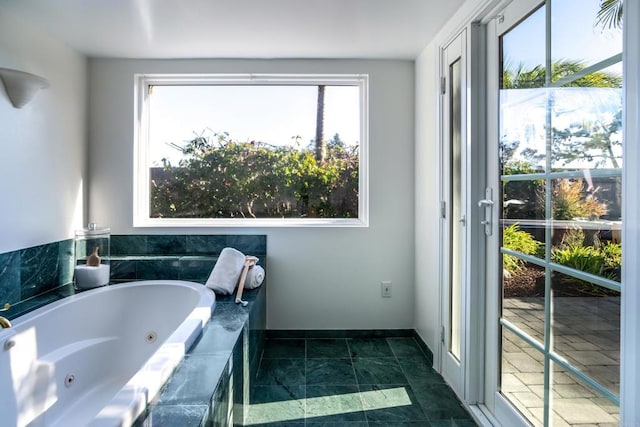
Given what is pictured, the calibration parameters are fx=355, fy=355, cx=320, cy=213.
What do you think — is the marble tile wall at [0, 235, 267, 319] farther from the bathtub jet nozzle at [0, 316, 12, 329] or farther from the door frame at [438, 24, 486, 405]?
the door frame at [438, 24, 486, 405]

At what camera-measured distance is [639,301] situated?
0.93 m

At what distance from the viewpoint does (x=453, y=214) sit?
2.06 meters

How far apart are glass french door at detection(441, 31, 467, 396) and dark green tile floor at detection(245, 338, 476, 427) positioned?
0.18m

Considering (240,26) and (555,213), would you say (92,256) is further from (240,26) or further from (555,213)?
(555,213)

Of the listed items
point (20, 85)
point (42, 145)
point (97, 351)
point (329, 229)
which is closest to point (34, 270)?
point (97, 351)

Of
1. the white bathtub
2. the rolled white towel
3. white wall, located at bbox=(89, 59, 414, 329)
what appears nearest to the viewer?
the white bathtub

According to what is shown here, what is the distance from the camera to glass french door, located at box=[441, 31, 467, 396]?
6.37 ft

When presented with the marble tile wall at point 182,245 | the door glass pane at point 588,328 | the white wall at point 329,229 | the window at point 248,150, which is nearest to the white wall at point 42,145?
the white wall at point 329,229

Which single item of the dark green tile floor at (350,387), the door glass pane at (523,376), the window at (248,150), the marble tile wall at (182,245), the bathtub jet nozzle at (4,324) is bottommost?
the dark green tile floor at (350,387)

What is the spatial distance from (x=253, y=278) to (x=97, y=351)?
93cm

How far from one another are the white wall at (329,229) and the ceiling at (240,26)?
4.4 inches

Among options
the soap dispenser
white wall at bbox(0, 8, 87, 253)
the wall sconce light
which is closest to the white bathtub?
the soap dispenser

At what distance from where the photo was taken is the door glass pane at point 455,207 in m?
1.99

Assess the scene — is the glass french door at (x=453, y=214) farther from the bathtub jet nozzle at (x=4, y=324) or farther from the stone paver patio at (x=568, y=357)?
the bathtub jet nozzle at (x=4, y=324)
